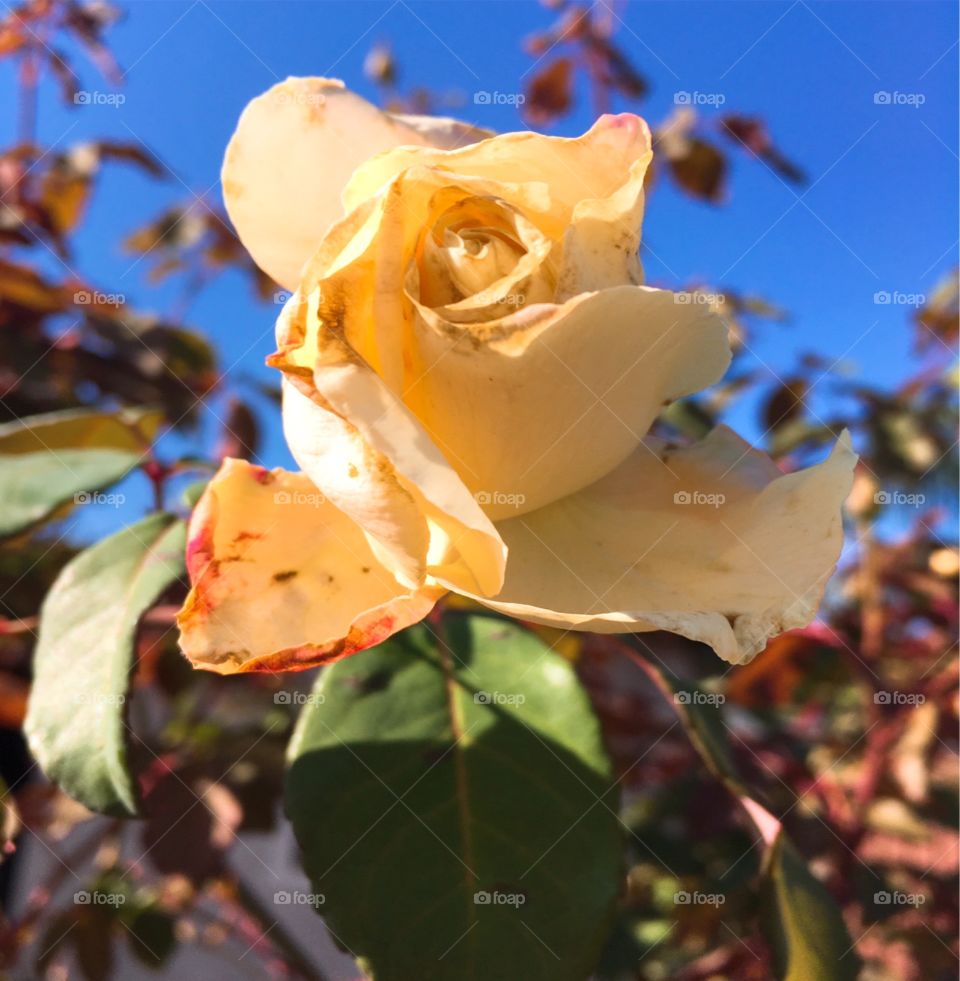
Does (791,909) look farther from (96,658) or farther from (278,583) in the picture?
(96,658)

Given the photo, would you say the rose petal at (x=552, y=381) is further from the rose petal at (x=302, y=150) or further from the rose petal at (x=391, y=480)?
the rose petal at (x=302, y=150)

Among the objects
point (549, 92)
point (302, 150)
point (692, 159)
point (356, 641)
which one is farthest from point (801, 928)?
point (549, 92)

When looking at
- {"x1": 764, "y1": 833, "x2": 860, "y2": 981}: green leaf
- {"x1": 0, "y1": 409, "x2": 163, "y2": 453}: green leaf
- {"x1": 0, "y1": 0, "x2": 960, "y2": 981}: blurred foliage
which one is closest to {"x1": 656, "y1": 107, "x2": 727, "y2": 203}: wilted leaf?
{"x1": 0, "y1": 0, "x2": 960, "y2": 981}: blurred foliage

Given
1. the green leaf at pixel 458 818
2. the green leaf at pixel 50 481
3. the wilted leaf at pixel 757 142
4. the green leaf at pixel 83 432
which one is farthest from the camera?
the wilted leaf at pixel 757 142

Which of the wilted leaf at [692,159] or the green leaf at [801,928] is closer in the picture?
the green leaf at [801,928]

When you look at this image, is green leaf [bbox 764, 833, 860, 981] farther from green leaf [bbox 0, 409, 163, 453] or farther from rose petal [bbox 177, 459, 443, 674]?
green leaf [bbox 0, 409, 163, 453]

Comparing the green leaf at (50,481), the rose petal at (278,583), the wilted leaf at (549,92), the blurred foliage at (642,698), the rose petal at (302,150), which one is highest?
the rose petal at (302,150)

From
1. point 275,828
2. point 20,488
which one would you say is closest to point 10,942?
point 275,828

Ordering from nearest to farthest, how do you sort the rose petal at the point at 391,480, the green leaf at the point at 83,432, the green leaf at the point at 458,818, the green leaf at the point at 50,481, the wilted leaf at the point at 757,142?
the rose petal at the point at 391,480
the green leaf at the point at 458,818
the green leaf at the point at 50,481
the green leaf at the point at 83,432
the wilted leaf at the point at 757,142

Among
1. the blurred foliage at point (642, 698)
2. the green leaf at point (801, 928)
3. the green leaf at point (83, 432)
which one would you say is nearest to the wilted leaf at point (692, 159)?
the blurred foliage at point (642, 698)
